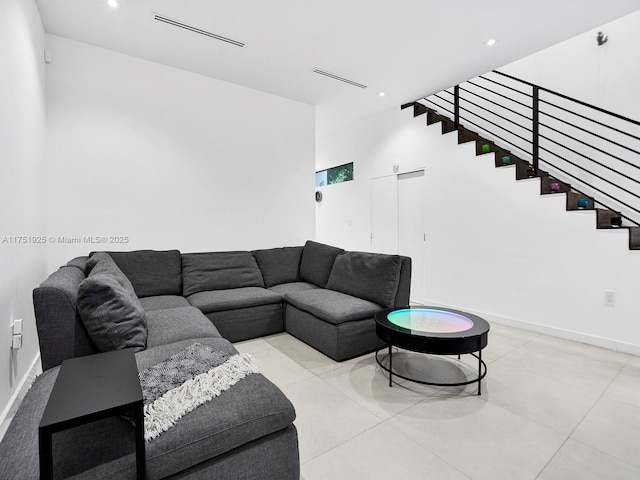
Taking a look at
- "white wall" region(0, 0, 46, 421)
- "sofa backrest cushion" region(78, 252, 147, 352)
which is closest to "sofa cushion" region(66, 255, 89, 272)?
"white wall" region(0, 0, 46, 421)

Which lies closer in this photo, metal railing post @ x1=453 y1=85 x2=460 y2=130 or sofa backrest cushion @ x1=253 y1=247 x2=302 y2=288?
sofa backrest cushion @ x1=253 y1=247 x2=302 y2=288

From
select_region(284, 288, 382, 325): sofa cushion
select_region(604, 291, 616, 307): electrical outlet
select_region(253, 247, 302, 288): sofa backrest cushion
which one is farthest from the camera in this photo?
select_region(253, 247, 302, 288): sofa backrest cushion

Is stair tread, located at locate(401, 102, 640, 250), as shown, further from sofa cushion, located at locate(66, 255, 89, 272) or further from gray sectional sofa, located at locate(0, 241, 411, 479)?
sofa cushion, located at locate(66, 255, 89, 272)

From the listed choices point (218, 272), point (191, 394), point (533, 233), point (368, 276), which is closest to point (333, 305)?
point (368, 276)

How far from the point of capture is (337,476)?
1.41m

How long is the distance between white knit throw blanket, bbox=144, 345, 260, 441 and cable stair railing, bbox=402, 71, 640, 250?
352cm

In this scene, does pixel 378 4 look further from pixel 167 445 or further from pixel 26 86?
pixel 167 445

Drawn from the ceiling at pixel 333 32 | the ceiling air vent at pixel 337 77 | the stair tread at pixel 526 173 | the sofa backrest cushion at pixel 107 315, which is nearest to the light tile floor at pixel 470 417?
the sofa backrest cushion at pixel 107 315

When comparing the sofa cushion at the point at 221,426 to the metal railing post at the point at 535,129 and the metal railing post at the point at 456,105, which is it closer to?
the metal railing post at the point at 535,129

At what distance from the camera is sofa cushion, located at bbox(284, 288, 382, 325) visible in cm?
262

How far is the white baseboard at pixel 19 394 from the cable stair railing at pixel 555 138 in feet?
15.5

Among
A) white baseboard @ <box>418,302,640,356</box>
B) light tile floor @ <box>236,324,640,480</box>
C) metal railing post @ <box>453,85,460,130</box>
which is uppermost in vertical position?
metal railing post @ <box>453,85,460,130</box>

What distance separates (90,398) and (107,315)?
33.6 inches

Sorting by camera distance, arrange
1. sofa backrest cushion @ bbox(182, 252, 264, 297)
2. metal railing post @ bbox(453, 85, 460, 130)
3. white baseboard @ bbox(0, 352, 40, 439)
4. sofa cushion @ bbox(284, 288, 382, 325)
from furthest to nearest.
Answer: metal railing post @ bbox(453, 85, 460, 130), sofa backrest cushion @ bbox(182, 252, 264, 297), sofa cushion @ bbox(284, 288, 382, 325), white baseboard @ bbox(0, 352, 40, 439)
